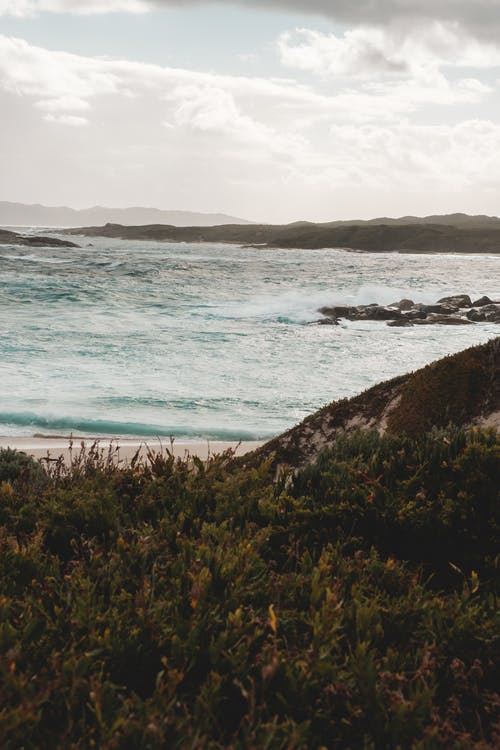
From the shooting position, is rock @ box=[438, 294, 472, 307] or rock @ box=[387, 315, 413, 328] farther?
rock @ box=[438, 294, 472, 307]

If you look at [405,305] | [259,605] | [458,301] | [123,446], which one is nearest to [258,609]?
[259,605]

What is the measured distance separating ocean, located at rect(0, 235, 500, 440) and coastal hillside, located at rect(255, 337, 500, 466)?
4.00 m

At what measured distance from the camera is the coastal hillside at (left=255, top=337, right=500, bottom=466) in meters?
7.80

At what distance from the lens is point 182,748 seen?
2.33 meters

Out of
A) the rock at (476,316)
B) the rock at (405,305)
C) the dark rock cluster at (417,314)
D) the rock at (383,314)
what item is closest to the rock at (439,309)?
the dark rock cluster at (417,314)

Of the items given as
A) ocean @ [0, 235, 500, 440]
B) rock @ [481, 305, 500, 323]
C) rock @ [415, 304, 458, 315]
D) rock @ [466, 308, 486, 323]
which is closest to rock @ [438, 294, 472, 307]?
rock @ [415, 304, 458, 315]

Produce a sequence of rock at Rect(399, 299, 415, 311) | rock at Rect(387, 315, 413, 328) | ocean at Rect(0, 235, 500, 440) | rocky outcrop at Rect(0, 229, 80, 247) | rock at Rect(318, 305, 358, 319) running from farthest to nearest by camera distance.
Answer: rocky outcrop at Rect(0, 229, 80, 247) → rock at Rect(399, 299, 415, 311) → rock at Rect(318, 305, 358, 319) → rock at Rect(387, 315, 413, 328) → ocean at Rect(0, 235, 500, 440)

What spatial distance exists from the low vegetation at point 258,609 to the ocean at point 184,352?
793 centimetres

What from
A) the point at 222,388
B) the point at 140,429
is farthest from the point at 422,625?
the point at 222,388

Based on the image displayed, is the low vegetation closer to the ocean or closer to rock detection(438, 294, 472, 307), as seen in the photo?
the ocean

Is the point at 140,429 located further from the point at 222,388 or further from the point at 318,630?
the point at 318,630

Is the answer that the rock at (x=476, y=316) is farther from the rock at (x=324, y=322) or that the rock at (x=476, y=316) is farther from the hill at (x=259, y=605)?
the hill at (x=259, y=605)

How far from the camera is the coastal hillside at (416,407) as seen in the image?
7.80 meters

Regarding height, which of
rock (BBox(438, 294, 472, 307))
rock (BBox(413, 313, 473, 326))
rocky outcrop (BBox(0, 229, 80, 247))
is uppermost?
rocky outcrop (BBox(0, 229, 80, 247))
